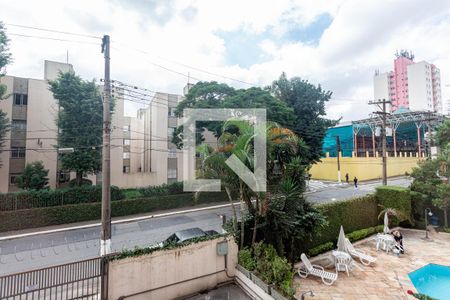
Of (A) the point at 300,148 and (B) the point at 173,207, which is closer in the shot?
(A) the point at 300,148

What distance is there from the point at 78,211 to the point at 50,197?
1989 millimetres

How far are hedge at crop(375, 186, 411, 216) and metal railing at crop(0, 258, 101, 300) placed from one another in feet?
46.3

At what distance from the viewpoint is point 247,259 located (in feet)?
23.2

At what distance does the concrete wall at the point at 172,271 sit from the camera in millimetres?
5777

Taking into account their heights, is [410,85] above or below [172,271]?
above

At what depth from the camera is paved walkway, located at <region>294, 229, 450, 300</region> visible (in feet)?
22.1

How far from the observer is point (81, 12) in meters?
7.59

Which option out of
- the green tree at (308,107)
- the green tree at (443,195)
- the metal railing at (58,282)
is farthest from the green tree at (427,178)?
the metal railing at (58,282)

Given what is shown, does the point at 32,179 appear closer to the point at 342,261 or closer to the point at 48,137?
the point at 48,137

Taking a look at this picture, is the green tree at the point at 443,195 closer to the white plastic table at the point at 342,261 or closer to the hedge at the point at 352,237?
the hedge at the point at 352,237

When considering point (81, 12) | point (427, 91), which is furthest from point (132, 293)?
point (427, 91)

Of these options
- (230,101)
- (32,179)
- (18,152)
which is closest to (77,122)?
(32,179)

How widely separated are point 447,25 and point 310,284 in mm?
12629

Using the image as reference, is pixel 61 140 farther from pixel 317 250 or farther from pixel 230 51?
pixel 317 250
